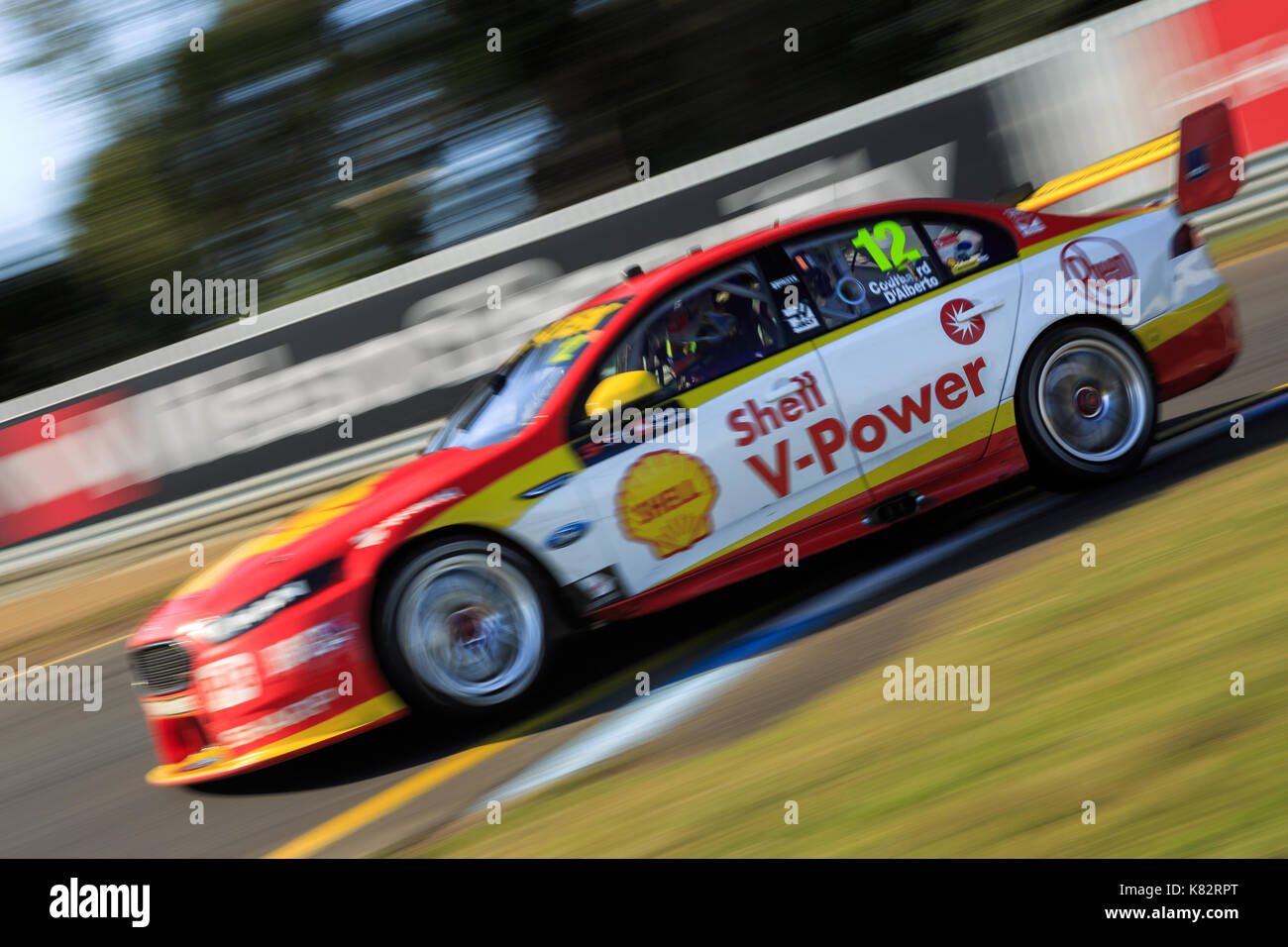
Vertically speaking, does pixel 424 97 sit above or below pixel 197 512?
above

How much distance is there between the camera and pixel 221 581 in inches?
204

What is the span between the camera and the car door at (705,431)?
5.21 metres

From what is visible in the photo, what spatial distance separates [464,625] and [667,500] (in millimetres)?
925

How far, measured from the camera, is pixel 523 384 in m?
5.65

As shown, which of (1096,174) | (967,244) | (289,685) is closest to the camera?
(289,685)

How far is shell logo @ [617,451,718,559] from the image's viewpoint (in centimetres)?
520

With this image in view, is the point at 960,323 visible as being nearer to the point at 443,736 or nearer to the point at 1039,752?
the point at 1039,752

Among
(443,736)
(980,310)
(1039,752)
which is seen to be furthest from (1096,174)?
(443,736)

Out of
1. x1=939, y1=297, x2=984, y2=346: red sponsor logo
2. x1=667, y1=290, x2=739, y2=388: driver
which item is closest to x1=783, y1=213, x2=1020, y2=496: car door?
x1=939, y1=297, x2=984, y2=346: red sponsor logo

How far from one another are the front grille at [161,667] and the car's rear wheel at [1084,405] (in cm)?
362

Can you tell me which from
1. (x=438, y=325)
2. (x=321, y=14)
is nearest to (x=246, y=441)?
(x=438, y=325)

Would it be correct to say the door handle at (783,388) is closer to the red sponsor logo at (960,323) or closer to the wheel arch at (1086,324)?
the red sponsor logo at (960,323)

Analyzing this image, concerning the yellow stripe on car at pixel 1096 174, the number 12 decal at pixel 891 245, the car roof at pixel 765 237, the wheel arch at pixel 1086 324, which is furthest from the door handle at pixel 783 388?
the yellow stripe on car at pixel 1096 174
